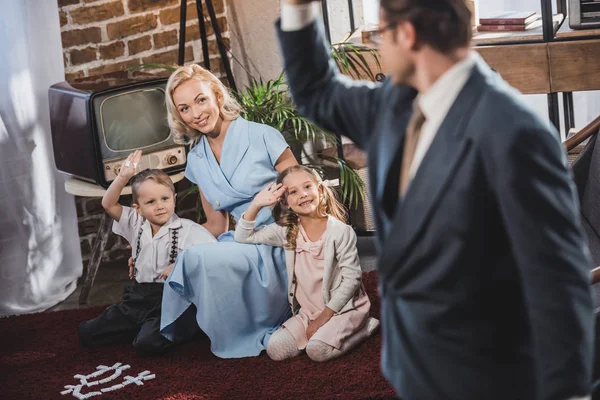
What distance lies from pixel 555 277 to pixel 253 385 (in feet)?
6.13

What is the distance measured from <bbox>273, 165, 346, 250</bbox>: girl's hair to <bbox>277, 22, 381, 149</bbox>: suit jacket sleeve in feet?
5.13

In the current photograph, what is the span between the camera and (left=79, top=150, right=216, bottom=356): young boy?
299 cm

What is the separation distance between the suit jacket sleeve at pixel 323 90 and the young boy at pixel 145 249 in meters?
1.85

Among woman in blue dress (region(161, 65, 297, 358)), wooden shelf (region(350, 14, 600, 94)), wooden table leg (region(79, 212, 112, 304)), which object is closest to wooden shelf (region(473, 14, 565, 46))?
wooden shelf (region(350, 14, 600, 94))

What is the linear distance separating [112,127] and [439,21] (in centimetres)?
254

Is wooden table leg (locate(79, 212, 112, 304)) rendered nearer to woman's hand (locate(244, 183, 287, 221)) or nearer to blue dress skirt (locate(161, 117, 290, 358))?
blue dress skirt (locate(161, 117, 290, 358))

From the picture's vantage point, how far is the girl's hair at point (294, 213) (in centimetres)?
278

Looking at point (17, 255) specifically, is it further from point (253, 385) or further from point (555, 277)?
point (555, 277)

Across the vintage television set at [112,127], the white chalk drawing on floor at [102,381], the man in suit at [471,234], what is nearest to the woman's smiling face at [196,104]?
the vintage television set at [112,127]

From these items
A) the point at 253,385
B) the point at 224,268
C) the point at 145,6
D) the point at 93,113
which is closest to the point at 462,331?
the point at 253,385

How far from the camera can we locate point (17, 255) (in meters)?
3.64

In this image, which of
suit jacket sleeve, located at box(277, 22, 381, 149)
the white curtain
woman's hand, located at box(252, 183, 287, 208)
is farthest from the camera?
the white curtain

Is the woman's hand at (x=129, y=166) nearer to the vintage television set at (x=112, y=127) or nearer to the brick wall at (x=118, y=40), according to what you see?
the vintage television set at (x=112, y=127)

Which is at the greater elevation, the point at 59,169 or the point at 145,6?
the point at 145,6
